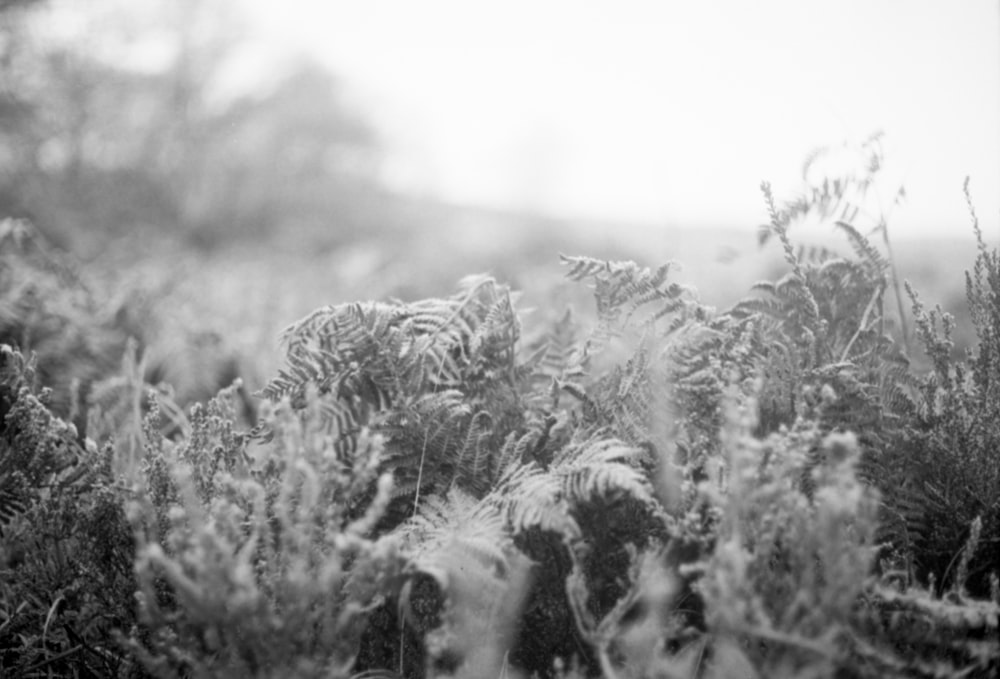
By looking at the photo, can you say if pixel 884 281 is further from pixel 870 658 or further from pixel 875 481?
pixel 870 658

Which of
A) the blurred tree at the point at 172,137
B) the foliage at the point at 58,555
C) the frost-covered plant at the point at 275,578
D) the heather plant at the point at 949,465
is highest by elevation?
the blurred tree at the point at 172,137

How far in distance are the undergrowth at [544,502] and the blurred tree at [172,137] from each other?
7.17 metres

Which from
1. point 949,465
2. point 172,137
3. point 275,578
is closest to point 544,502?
point 275,578

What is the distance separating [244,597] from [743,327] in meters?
1.09

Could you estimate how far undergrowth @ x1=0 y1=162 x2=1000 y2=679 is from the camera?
0.89 meters

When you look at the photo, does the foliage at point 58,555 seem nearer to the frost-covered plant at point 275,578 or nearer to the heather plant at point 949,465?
the frost-covered plant at point 275,578

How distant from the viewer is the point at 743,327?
4.47 ft

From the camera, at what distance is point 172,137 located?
36.1 feet

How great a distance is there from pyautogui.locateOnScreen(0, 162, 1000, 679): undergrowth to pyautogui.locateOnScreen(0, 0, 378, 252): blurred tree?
23.5 ft

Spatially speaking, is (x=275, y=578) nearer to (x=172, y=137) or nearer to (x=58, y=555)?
(x=58, y=555)

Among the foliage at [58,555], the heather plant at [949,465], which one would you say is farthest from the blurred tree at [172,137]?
the heather plant at [949,465]

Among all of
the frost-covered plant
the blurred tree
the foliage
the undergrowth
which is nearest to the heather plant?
the undergrowth

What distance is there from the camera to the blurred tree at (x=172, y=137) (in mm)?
8023

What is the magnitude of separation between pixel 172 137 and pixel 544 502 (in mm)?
12197
